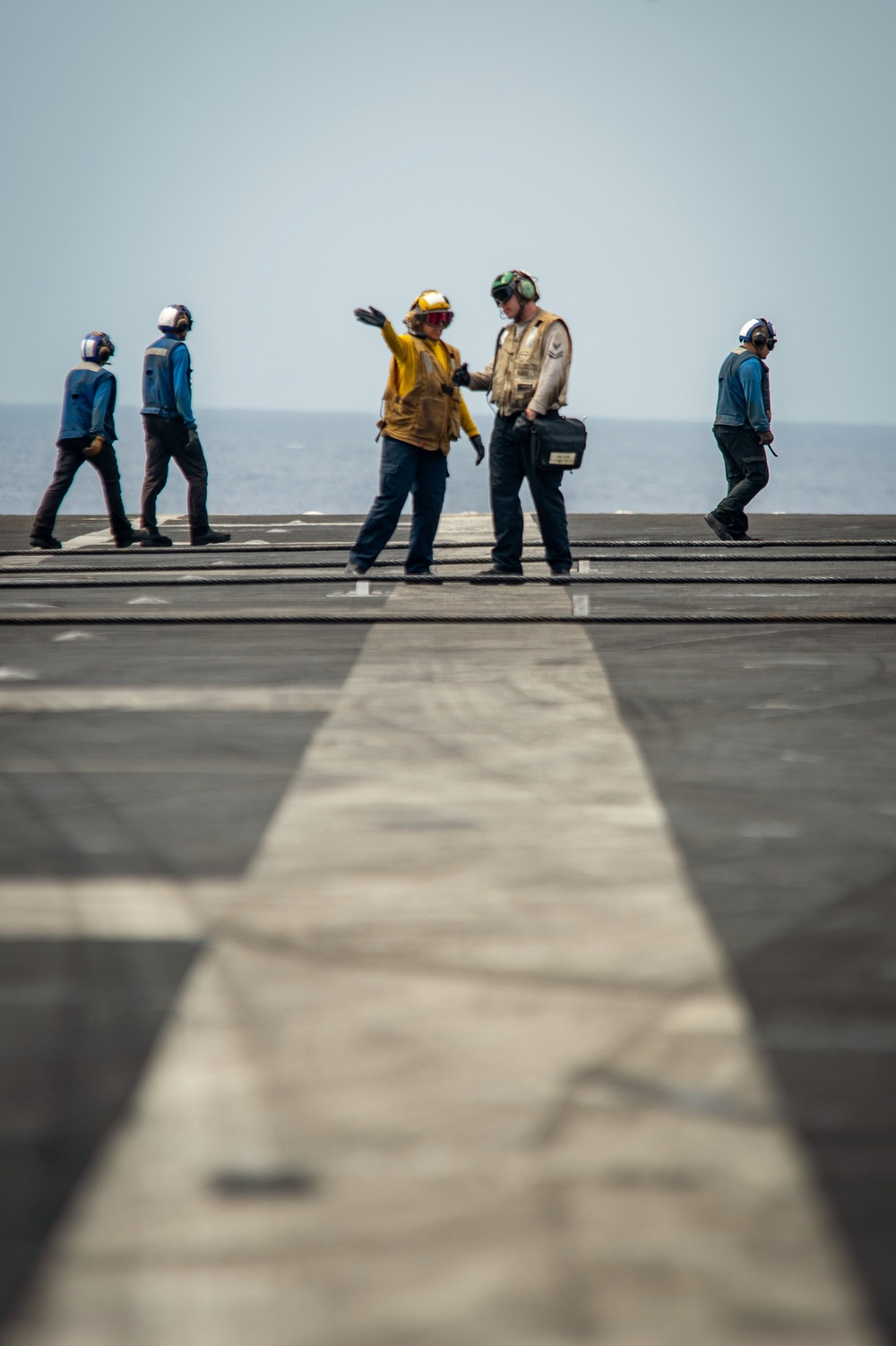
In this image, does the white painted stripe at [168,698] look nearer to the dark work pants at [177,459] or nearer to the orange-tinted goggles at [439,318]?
the orange-tinted goggles at [439,318]

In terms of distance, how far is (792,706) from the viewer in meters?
6.14

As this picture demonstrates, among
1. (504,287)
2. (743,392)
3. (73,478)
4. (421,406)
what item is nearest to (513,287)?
(504,287)

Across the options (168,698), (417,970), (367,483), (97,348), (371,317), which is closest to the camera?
(417,970)

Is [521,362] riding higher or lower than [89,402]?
higher

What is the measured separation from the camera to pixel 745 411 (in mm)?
14016

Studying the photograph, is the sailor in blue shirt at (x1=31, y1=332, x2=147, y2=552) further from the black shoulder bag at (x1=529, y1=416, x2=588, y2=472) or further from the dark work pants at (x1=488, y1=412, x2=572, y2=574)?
the black shoulder bag at (x1=529, y1=416, x2=588, y2=472)

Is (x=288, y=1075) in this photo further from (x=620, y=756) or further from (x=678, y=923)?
(x=620, y=756)

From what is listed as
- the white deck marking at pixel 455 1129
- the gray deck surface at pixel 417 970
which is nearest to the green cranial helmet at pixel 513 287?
the gray deck surface at pixel 417 970

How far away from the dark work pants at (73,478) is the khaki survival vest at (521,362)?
4717mm

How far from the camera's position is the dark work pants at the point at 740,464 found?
13.9 metres

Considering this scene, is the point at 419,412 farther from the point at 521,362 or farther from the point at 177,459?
the point at 177,459

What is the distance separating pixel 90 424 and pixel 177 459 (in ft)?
2.75

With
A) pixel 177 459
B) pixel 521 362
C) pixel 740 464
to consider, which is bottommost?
pixel 177 459

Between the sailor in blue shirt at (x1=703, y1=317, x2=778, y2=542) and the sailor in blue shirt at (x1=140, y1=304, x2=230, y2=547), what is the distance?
470cm
